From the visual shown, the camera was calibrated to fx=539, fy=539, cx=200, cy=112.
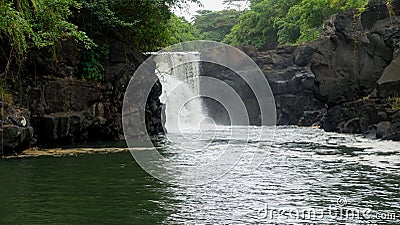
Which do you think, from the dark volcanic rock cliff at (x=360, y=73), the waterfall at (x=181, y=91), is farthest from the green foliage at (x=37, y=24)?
the waterfall at (x=181, y=91)

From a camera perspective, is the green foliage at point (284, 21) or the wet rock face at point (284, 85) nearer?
the wet rock face at point (284, 85)

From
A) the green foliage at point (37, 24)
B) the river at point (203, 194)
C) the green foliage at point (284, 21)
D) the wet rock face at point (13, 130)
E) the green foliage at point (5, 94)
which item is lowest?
the river at point (203, 194)

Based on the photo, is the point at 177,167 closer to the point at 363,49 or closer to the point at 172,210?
the point at 172,210

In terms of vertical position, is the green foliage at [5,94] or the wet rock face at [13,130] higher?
the green foliage at [5,94]

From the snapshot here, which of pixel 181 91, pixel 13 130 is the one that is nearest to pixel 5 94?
pixel 13 130

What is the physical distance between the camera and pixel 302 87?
3991 cm

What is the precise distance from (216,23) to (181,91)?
31668 mm

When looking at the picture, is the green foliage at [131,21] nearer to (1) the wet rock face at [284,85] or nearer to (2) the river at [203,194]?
(2) the river at [203,194]

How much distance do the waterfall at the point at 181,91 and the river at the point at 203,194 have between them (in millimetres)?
20074

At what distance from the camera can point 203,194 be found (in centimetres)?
852

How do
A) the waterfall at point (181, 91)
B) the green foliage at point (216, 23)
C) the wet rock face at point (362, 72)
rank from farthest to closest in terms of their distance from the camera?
the green foliage at point (216, 23) < the waterfall at point (181, 91) < the wet rock face at point (362, 72)

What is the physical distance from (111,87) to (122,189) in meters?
13.7

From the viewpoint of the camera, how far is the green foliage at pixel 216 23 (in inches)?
2598

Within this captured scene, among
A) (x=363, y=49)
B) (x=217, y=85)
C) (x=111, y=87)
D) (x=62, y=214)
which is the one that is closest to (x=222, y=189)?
(x=62, y=214)
